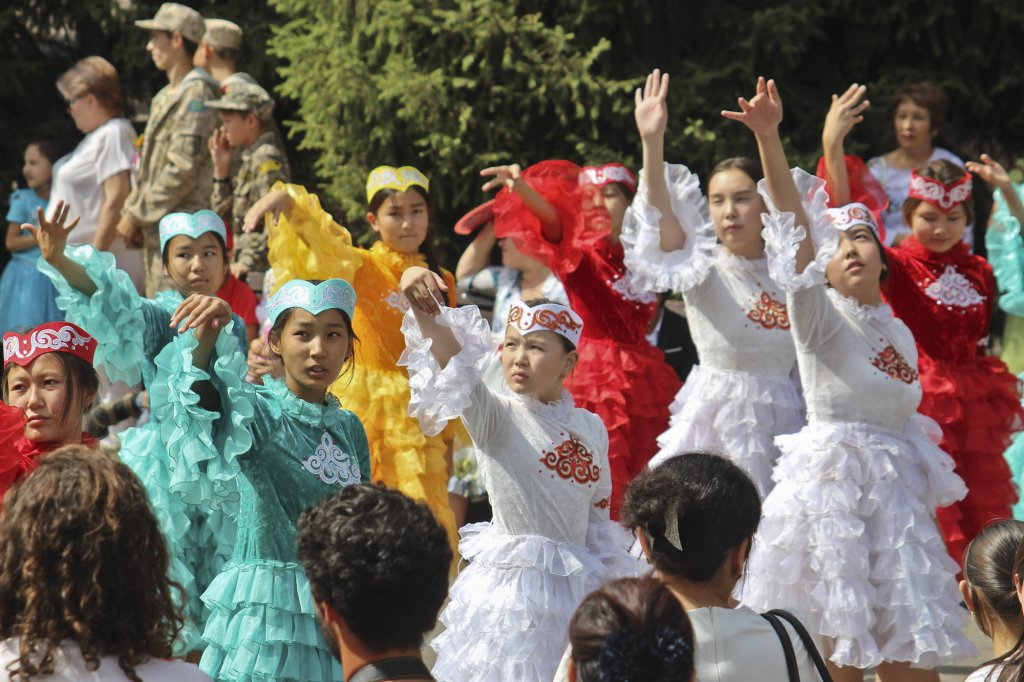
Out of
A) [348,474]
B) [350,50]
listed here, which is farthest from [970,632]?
[350,50]

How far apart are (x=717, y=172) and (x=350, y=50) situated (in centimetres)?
351

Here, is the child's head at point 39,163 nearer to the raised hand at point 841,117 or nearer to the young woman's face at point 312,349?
the young woman's face at point 312,349

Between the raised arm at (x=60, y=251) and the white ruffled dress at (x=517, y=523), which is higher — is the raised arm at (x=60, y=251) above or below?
above

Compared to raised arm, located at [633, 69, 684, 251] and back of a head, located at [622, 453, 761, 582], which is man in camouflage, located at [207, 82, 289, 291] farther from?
back of a head, located at [622, 453, 761, 582]

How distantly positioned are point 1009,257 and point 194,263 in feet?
12.7

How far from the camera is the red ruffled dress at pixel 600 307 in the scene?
20.9ft

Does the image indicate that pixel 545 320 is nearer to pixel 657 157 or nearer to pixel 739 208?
pixel 657 157

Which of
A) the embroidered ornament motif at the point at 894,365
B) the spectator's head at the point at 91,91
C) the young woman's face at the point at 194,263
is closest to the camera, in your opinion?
the embroidered ornament motif at the point at 894,365

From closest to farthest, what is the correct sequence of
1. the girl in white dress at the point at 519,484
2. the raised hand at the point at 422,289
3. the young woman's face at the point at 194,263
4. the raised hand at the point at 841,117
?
the raised hand at the point at 422,289
the girl in white dress at the point at 519,484
the raised hand at the point at 841,117
the young woman's face at the point at 194,263

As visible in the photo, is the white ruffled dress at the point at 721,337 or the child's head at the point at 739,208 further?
the child's head at the point at 739,208

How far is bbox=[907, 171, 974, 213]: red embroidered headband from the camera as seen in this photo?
6.40m

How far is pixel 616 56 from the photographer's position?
9.11 m

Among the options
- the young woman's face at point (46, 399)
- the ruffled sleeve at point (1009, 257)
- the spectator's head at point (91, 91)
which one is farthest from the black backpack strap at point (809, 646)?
the spectator's head at point (91, 91)

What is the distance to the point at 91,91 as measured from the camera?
28.8 feet
